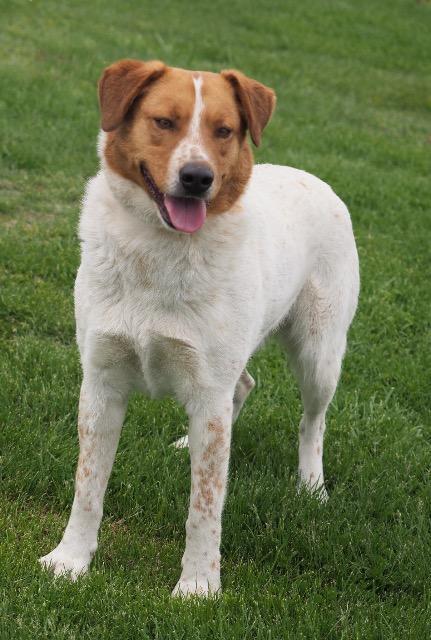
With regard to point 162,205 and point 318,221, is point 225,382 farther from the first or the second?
point 318,221

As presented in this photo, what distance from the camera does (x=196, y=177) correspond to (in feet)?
11.1

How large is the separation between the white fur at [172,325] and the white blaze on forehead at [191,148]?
22 cm

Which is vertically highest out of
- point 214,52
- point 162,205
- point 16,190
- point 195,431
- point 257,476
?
point 162,205

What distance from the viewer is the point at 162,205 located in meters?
3.55

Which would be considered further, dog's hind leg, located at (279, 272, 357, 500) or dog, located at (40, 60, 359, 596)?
dog's hind leg, located at (279, 272, 357, 500)

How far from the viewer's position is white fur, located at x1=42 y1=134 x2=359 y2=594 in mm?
3689

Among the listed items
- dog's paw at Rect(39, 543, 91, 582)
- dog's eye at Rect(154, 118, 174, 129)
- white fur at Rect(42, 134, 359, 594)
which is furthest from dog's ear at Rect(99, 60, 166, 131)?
dog's paw at Rect(39, 543, 91, 582)

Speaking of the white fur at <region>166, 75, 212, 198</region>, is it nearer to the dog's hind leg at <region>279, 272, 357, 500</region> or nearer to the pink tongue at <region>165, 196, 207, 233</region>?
the pink tongue at <region>165, 196, 207, 233</region>

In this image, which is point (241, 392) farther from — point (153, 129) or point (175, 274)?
point (153, 129)

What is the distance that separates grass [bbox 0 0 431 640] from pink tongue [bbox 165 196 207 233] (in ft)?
4.63

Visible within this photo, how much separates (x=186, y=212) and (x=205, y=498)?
1162 millimetres

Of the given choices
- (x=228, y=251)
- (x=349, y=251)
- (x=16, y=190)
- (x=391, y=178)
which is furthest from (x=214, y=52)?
(x=228, y=251)

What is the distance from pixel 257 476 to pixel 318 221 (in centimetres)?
131

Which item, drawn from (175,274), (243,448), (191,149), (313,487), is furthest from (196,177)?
(243,448)
